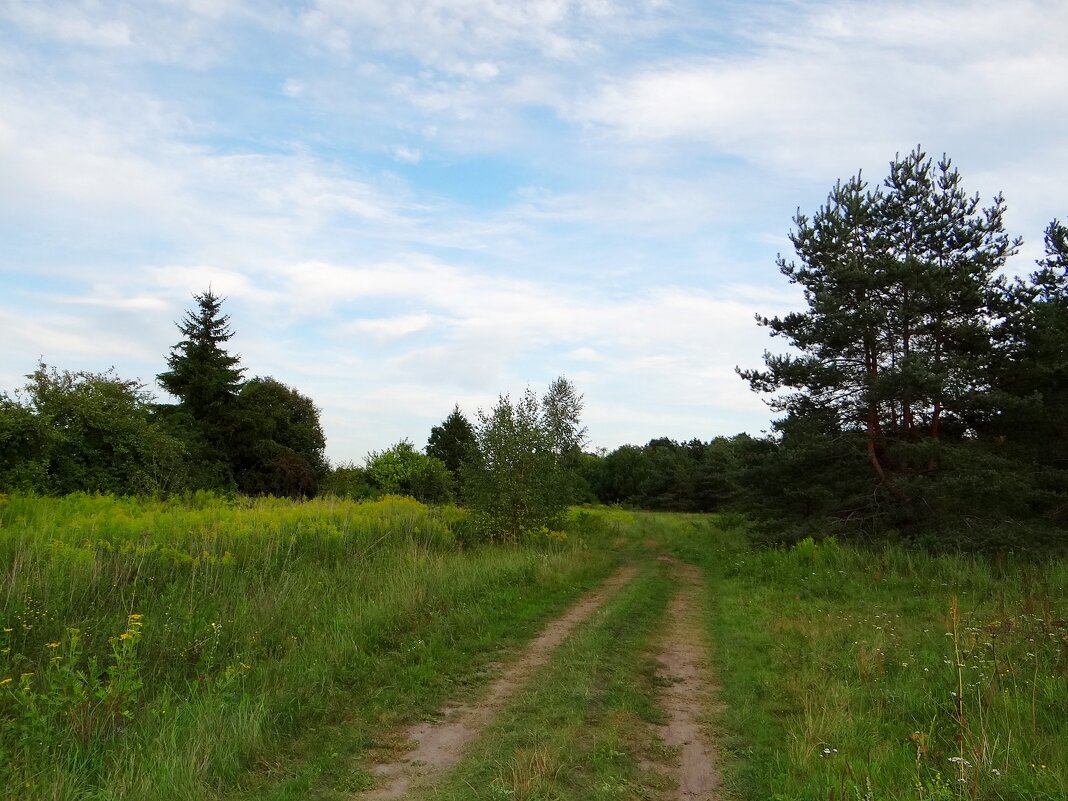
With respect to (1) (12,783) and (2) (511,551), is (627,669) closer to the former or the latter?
(1) (12,783)

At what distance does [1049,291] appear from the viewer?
58.0 feet

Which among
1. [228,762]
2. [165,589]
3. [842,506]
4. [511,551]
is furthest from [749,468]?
[228,762]

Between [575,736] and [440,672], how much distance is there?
2052 mm

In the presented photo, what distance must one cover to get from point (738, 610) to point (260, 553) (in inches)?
301

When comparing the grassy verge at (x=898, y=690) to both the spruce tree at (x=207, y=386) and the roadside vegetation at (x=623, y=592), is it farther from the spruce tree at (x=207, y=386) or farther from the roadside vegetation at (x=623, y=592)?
the spruce tree at (x=207, y=386)

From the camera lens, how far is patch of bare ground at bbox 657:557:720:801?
459cm

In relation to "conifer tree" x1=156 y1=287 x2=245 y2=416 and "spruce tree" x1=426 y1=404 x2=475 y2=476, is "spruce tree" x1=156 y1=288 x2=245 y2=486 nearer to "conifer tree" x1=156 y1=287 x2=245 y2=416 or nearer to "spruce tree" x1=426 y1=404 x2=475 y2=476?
"conifer tree" x1=156 y1=287 x2=245 y2=416

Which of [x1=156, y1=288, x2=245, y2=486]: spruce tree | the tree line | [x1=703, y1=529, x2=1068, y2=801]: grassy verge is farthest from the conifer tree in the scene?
[x1=703, y1=529, x2=1068, y2=801]: grassy verge

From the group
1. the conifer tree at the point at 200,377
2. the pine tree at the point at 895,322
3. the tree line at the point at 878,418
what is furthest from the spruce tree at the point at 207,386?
the pine tree at the point at 895,322

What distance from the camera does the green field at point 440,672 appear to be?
4.46m

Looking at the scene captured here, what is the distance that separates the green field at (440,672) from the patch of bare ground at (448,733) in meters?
0.14

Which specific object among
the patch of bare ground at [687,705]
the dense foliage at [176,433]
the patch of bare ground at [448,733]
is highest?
the dense foliage at [176,433]

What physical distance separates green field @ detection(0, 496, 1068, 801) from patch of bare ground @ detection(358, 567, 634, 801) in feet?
0.45

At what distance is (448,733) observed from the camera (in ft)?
17.4
